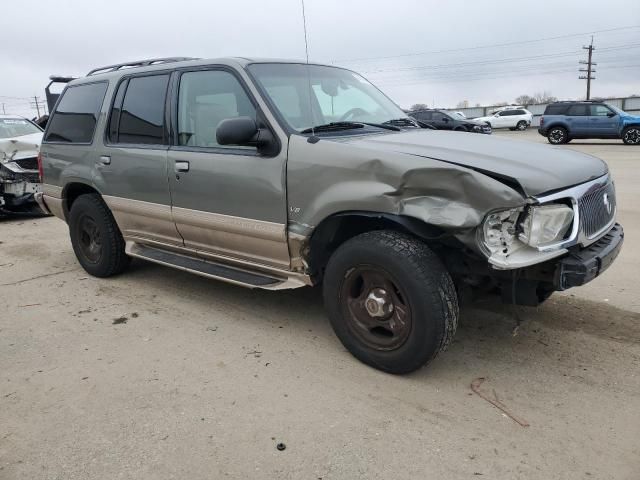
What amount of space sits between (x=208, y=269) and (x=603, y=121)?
70.8 feet

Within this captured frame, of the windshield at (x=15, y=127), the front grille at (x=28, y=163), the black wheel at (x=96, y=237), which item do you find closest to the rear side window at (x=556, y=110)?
the windshield at (x=15, y=127)

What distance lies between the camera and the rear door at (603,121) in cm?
2105

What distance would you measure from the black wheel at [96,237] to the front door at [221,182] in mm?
1114

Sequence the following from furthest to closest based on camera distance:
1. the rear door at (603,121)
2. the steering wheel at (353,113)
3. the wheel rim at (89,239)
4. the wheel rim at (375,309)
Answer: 1. the rear door at (603,121)
2. the wheel rim at (89,239)
3. the steering wheel at (353,113)
4. the wheel rim at (375,309)

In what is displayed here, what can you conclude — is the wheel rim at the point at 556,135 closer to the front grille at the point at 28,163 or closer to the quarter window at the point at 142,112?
the front grille at the point at 28,163

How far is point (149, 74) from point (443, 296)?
3.15 meters

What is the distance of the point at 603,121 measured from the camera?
838 inches

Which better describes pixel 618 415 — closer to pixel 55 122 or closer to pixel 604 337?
pixel 604 337

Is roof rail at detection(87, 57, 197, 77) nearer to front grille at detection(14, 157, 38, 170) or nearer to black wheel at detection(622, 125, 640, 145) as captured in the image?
front grille at detection(14, 157, 38, 170)

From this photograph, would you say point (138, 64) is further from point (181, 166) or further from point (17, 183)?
point (17, 183)

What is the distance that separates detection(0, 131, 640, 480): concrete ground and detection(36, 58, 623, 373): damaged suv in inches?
15.3

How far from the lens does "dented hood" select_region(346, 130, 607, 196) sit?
2779mm

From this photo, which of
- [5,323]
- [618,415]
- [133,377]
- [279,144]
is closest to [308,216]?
[279,144]

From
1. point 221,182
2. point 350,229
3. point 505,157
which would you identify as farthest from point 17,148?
point 505,157
